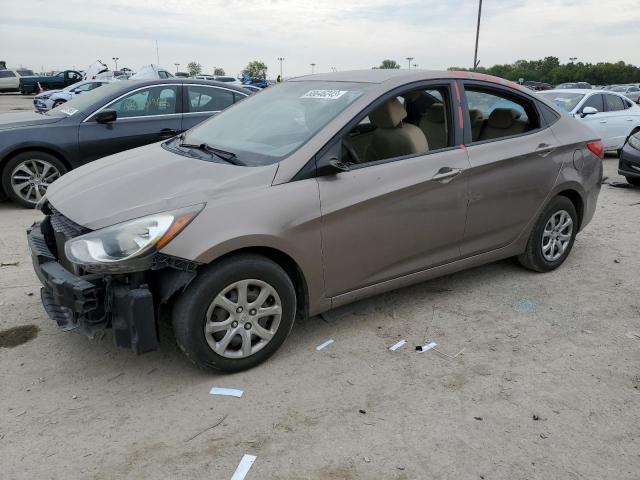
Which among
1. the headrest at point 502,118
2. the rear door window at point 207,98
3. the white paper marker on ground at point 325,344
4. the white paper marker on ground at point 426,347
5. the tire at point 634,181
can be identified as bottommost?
the white paper marker on ground at point 426,347

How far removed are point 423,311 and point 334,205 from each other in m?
1.25

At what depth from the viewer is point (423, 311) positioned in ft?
13.1

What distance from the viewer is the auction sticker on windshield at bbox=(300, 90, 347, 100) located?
11.9 feet

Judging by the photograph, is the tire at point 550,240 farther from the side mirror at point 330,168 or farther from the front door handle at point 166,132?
the front door handle at point 166,132

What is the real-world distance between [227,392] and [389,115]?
2.13m

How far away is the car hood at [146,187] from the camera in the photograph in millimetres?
2914

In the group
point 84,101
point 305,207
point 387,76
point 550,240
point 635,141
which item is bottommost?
point 550,240

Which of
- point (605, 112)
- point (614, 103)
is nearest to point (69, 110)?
point (605, 112)

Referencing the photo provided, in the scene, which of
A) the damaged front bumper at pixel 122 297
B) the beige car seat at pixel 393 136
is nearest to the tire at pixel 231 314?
the damaged front bumper at pixel 122 297

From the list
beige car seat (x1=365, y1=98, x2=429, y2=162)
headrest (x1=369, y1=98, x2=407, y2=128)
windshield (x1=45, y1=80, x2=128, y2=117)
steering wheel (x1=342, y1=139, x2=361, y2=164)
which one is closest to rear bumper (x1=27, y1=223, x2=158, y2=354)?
steering wheel (x1=342, y1=139, x2=361, y2=164)

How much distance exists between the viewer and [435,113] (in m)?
4.06

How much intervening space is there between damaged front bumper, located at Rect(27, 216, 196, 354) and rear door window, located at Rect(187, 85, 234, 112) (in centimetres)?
→ 471

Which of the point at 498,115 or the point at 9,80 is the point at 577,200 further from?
the point at 9,80

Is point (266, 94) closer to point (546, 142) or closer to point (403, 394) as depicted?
point (546, 142)
